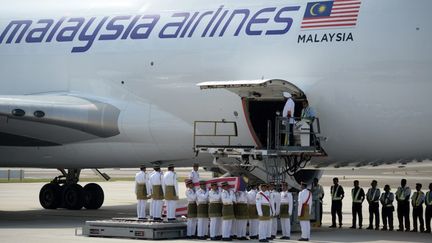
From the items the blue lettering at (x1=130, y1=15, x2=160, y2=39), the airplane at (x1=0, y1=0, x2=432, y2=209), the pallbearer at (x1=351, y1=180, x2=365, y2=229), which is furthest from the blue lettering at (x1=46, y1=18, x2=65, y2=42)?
the pallbearer at (x1=351, y1=180, x2=365, y2=229)

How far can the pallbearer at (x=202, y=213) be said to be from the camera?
75.1ft

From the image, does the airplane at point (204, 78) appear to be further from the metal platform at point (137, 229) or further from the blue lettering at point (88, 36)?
the metal platform at point (137, 229)

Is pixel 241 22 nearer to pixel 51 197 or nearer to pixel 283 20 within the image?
pixel 283 20

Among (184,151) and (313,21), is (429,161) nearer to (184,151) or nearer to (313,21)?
(313,21)

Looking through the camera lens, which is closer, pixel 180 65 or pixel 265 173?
pixel 265 173

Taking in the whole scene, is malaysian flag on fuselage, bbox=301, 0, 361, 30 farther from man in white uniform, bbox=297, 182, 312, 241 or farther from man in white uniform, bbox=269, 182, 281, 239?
man in white uniform, bbox=297, 182, 312, 241

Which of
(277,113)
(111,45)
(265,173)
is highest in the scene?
(111,45)

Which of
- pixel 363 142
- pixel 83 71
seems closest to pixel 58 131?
pixel 83 71

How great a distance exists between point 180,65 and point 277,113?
3.27 m

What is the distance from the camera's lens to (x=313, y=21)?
25141 mm

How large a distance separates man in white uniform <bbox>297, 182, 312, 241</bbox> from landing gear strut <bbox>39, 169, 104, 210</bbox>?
13.1m

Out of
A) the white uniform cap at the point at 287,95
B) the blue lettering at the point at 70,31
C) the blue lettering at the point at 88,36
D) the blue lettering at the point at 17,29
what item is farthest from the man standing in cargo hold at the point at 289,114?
the blue lettering at the point at 17,29

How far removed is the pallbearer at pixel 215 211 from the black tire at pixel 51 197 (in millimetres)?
12854

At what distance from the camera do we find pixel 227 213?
22594 mm
